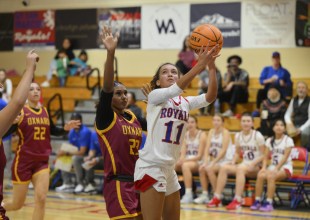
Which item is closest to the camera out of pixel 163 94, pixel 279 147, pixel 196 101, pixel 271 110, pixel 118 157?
pixel 163 94

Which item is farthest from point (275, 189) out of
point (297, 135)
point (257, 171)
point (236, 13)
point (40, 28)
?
point (40, 28)

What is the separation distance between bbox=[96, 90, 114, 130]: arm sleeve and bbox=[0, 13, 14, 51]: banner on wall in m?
13.7

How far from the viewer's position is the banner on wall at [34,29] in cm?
1749

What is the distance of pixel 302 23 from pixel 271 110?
8.93 feet

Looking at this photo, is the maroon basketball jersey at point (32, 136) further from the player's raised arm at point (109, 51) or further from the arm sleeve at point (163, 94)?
the player's raised arm at point (109, 51)

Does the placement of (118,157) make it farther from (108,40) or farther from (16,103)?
(16,103)

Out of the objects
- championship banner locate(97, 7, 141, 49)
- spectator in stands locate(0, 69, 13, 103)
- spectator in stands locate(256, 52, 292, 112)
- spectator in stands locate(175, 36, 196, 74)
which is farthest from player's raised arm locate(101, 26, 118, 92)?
championship banner locate(97, 7, 141, 49)

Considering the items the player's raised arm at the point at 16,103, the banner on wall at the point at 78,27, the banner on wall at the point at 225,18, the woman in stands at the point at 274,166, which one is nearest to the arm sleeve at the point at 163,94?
the player's raised arm at the point at 16,103

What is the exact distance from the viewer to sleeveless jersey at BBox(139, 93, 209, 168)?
488 centimetres

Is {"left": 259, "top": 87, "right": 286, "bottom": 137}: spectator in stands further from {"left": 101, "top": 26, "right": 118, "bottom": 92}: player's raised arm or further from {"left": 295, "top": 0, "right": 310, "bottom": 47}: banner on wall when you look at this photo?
{"left": 101, "top": 26, "right": 118, "bottom": 92}: player's raised arm

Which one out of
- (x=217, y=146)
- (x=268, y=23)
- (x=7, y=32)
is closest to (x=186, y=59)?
(x=268, y=23)

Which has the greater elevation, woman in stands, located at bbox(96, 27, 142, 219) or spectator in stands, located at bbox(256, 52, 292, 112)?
spectator in stands, located at bbox(256, 52, 292, 112)

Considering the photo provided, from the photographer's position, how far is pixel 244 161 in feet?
36.5

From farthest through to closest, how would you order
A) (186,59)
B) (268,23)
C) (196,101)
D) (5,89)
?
(5,89), (268,23), (186,59), (196,101)
